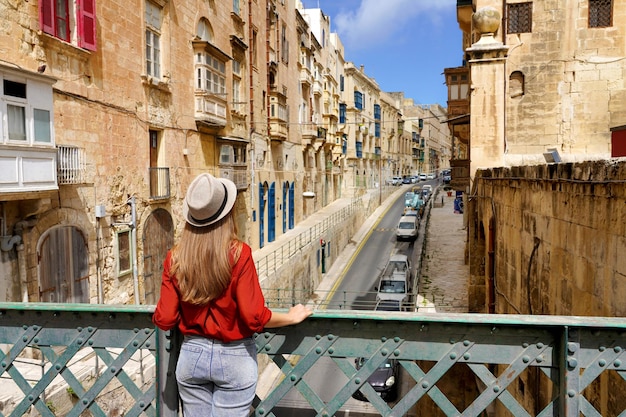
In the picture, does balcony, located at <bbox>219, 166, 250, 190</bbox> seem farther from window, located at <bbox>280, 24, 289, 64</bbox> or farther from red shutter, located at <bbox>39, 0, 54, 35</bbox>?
red shutter, located at <bbox>39, 0, 54, 35</bbox>

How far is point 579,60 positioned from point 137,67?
12.6 m

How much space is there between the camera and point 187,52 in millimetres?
17312

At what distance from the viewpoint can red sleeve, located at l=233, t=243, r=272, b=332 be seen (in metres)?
2.40

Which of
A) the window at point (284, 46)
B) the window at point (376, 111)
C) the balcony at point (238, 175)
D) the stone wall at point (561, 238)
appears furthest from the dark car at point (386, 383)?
the window at point (376, 111)

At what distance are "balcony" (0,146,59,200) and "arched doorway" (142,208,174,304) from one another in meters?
4.72

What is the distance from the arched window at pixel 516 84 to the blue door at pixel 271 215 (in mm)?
16623

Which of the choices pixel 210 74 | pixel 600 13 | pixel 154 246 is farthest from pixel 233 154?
pixel 600 13

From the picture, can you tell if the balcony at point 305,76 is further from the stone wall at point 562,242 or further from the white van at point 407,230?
the stone wall at point 562,242

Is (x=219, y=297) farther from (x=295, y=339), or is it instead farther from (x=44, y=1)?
(x=44, y=1)

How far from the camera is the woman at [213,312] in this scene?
7.92ft

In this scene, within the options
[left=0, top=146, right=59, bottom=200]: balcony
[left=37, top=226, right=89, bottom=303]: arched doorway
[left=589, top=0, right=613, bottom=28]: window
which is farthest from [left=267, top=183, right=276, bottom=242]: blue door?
[left=589, top=0, right=613, bottom=28]: window

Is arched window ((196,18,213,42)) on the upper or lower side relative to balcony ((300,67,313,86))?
lower

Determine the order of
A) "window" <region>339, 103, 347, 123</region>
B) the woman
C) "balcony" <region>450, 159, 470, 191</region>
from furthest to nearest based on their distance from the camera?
"window" <region>339, 103, 347, 123</region> < "balcony" <region>450, 159, 470, 191</region> < the woman

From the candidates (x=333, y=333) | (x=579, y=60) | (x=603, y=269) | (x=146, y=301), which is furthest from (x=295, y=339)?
(x=579, y=60)
